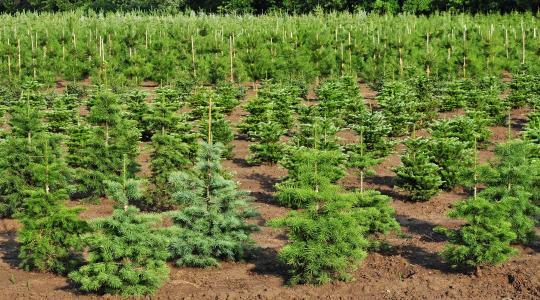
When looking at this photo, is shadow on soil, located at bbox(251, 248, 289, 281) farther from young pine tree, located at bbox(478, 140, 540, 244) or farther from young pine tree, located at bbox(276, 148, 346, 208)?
young pine tree, located at bbox(478, 140, 540, 244)

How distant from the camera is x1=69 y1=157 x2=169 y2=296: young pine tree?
444 inches

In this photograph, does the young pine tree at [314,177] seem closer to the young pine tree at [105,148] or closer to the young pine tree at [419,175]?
the young pine tree at [419,175]

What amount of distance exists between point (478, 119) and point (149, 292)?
11.2 m

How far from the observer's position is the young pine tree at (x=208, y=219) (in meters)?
12.7

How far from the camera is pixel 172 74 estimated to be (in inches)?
1286

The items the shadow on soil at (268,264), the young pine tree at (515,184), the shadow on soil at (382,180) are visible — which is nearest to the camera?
the shadow on soil at (268,264)

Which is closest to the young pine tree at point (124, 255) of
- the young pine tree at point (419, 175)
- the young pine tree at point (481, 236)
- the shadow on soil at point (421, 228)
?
the young pine tree at point (481, 236)

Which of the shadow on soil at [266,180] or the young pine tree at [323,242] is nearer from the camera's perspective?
the young pine tree at [323,242]

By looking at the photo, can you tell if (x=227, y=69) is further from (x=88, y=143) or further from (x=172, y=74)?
(x=88, y=143)

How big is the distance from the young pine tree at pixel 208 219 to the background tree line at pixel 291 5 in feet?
108

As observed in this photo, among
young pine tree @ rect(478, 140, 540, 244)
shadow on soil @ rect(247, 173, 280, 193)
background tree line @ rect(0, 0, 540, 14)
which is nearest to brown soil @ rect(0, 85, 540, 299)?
young pine tree @ rect(478, 140, 540, 244)

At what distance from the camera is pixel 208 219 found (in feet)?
41.9

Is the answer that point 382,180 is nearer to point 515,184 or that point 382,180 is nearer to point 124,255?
point 515,184

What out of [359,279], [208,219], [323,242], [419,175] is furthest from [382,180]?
[323,242]
